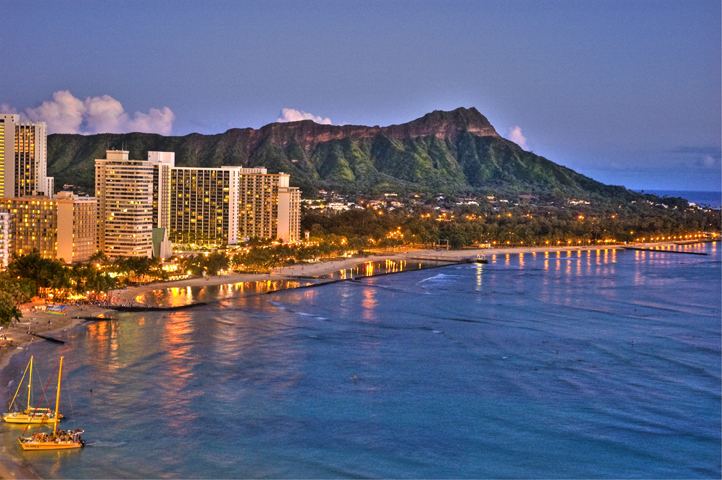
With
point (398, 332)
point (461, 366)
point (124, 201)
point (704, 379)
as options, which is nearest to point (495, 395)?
point (461, 366)

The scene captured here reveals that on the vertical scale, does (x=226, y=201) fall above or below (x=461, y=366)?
above

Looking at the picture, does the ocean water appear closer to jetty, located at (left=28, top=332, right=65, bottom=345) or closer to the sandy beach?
jetty, located at (left=28, top=332, right=65, bottom=345)

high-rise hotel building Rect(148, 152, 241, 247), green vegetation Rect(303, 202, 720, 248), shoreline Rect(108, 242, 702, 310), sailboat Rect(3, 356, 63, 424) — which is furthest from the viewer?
green vegetation Rect(303, 202, 720, 248)

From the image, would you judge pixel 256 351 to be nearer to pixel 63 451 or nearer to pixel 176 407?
pixel 176 407

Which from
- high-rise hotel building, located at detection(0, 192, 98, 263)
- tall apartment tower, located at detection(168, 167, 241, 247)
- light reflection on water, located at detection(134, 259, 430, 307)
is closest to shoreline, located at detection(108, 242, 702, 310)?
light reflection on water, located at detection(134, 259, 430, 307)

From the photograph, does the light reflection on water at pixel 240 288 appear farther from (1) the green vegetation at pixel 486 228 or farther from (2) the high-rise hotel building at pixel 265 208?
(1) the green vegetation at pixel 486 228

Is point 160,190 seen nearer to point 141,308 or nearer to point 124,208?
point 124,208

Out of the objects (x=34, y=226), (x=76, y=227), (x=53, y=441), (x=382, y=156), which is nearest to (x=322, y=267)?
(x=76, y=227)
